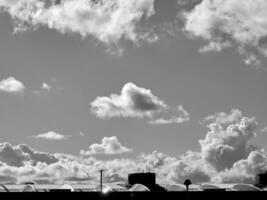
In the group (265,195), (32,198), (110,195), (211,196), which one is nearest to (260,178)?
(265,195)

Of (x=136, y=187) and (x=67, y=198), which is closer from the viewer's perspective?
(x=67, y=198)

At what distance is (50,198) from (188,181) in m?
23.6

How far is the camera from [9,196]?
64.1 metres

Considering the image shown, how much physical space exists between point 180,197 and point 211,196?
203 inches

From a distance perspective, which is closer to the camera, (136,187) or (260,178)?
(136,187)

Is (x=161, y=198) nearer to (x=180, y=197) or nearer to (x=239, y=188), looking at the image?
(x=180, y=197)

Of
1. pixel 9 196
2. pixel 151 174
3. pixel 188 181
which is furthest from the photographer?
pixel 151 174

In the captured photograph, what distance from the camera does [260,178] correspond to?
128125 millimetres

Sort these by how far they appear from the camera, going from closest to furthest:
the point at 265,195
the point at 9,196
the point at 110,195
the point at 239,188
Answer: the point at 9,196
the point at 110,195
the point at 265,195
the point at 239,188

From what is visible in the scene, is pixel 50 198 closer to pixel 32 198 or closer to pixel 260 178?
pixel 32 198

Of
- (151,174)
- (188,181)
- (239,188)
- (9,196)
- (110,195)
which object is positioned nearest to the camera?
(188,181)

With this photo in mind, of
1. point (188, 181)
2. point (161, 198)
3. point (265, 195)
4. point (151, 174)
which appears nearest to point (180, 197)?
point (161, 198)

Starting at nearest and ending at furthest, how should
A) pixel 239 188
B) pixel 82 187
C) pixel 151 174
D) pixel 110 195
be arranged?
pixel 110 195
pixel 82 187
pixel 239 188
pixel 151 174

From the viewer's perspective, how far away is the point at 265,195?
78688 millimetres
